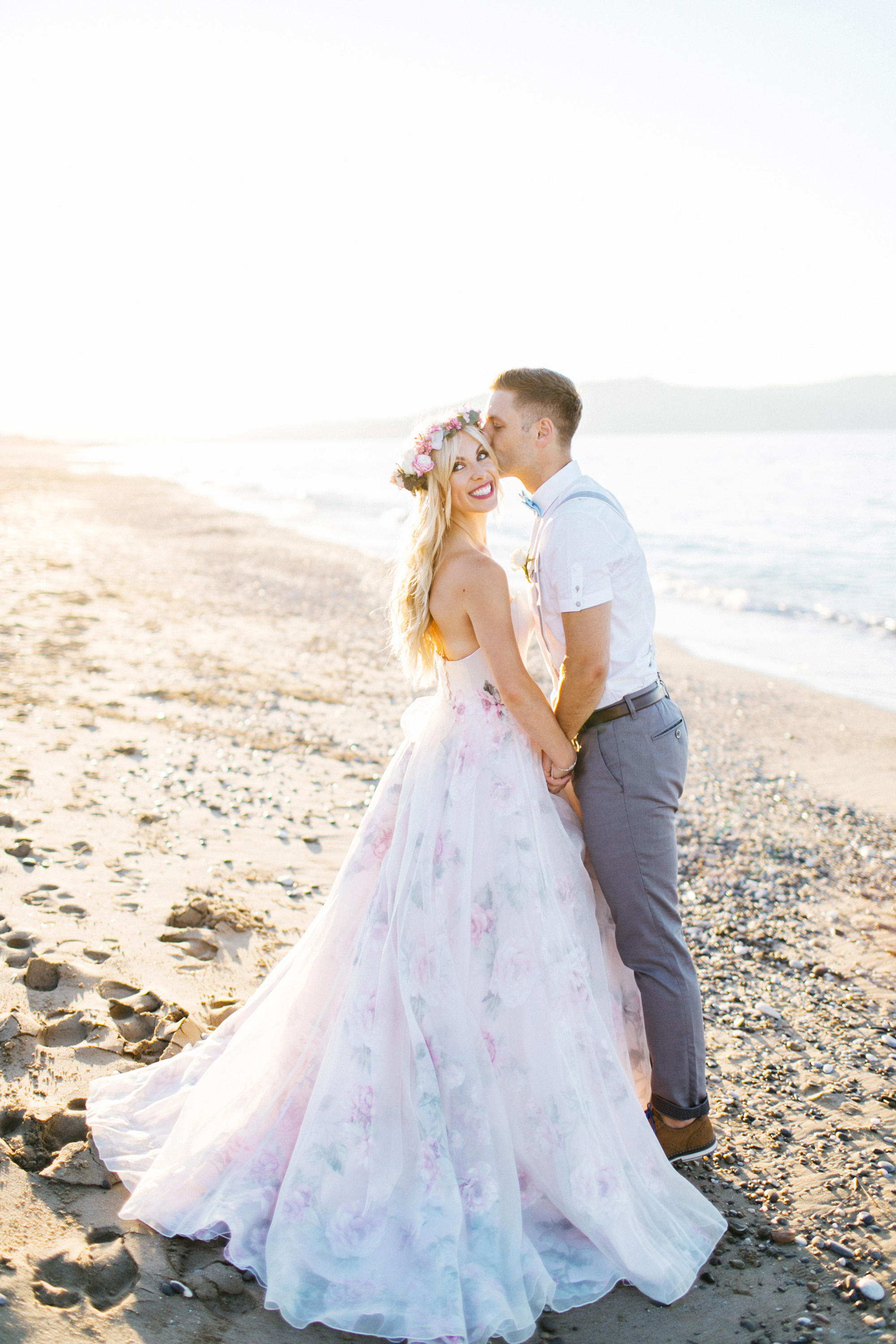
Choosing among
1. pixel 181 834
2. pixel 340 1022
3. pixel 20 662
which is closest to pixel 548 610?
pixel 340 1022

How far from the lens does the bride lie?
2.92 m

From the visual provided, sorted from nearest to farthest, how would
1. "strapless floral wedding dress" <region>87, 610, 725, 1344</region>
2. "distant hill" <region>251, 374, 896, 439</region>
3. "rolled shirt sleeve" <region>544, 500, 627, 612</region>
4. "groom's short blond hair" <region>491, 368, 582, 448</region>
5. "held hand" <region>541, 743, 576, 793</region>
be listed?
"strapless floral wedding dress" <region>87, 610, 725, 1344</region>
"rolled shirt sleeve" <region>544, 500, 627, 612</region>
"held hand" <region>541, 743, 576, 793</region>
"groom's short blond hair" <region>491, 368, 582, 448</region>
"distant hill" <region>251, 374, 896, 439</region>

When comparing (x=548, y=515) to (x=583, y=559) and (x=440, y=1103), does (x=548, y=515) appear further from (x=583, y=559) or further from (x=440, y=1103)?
(x=440, y=1103)

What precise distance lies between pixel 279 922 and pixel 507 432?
3.05 meters

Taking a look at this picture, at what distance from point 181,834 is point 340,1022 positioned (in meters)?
3.24

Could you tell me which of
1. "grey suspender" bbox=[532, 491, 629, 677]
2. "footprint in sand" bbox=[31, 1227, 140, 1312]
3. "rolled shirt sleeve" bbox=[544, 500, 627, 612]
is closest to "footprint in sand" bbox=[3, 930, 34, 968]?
"footprint in sand" bbox=[31, 1227, 140, 1312]

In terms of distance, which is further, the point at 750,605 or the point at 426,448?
→ the point at 750,605

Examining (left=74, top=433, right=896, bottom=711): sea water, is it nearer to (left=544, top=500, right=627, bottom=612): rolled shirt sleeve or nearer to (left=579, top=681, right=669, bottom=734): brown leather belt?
(left=544, top=500, right=627, bottom=612): rolled shirt sleeve

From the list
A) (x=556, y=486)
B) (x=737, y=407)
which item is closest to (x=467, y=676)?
(x=556, y=486)

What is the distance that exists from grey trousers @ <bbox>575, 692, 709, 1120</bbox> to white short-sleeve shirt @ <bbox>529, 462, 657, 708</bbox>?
0.59 ft

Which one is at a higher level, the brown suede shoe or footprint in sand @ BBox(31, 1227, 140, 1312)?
footprint in sand @ BBox(31, 1227, 140, 1312)

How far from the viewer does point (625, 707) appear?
11.3 feet

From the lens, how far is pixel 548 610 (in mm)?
3473

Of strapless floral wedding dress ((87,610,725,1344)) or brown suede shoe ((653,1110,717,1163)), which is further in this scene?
brown suede shoe ((653,1110,717,1163))
